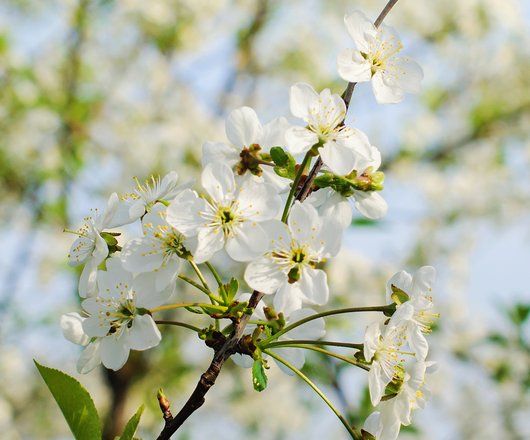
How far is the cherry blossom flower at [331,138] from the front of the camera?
34.7 inches

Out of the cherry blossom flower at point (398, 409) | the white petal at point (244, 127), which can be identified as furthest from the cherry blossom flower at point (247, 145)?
the cherry blossom flower at point (398, 409)

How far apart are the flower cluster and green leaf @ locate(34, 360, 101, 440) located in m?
0.06

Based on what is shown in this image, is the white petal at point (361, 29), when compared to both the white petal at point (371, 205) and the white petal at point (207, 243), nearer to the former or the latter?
the white petal at point (371, 205)

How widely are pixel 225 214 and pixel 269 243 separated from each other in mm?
108

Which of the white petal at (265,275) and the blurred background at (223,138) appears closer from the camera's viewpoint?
the white petal at (265,275)

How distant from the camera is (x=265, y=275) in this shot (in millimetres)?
857

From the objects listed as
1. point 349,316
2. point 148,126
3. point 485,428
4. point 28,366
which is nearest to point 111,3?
point 148,126

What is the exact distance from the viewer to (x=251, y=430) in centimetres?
650

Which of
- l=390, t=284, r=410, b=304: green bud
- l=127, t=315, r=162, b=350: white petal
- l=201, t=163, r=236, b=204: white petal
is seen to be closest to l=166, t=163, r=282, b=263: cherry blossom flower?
l=201, t=163, r=236, b=204: white petal

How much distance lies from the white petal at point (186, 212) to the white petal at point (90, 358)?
226 mm

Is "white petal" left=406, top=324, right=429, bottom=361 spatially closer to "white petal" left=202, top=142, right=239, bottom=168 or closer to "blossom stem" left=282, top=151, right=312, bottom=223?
"blossom stem" left=282, top=151, right=312, bottom=223

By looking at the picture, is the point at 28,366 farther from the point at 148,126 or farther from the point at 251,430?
the point at 148,126

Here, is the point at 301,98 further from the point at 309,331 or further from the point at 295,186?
the point at 309,331

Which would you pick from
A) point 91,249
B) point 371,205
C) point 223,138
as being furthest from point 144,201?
point 223,138
